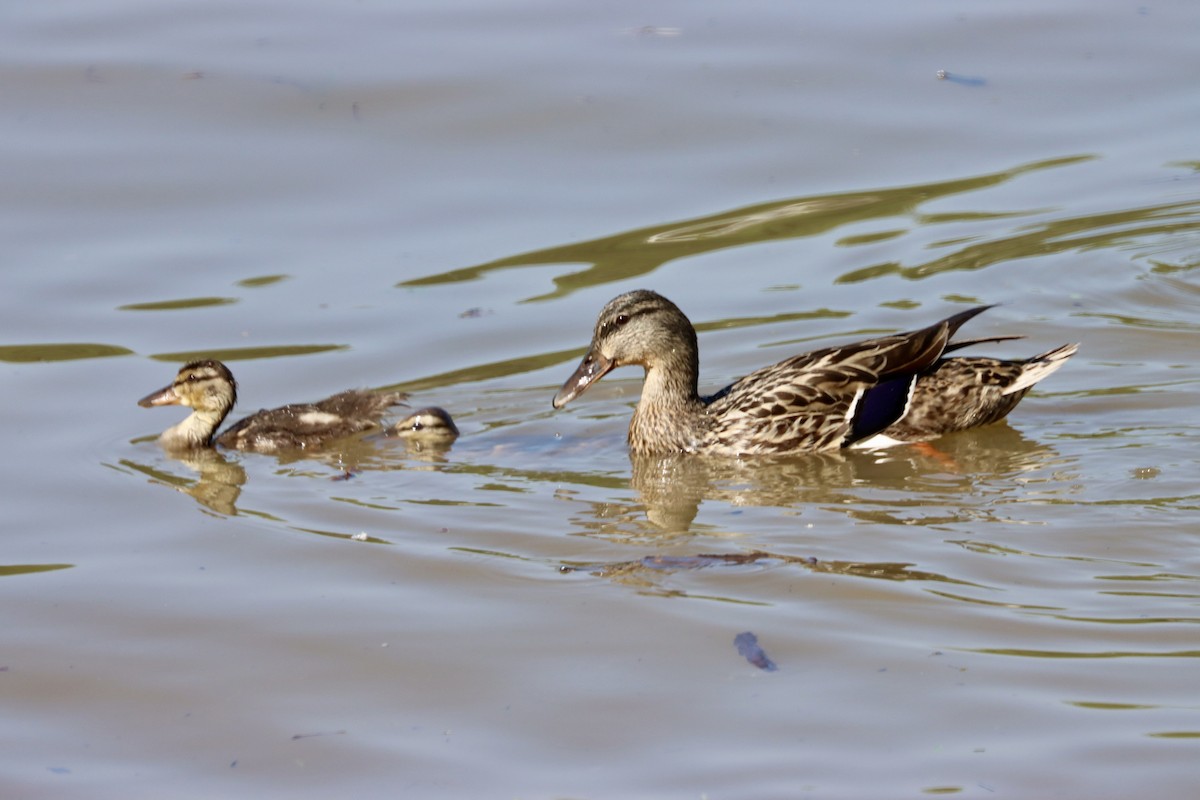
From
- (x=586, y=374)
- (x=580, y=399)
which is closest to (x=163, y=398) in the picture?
(x=586, y=374)

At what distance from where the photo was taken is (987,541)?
22.3 ft

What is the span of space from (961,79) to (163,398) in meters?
6.78

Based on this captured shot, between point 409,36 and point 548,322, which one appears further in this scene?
point 409,36

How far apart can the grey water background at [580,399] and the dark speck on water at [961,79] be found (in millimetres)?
30

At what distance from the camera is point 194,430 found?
8.93m

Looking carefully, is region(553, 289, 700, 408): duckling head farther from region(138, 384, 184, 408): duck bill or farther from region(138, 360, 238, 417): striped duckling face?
region(138, 384, 184, 408): duck bill

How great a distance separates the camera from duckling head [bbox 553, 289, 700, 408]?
8.88 metres

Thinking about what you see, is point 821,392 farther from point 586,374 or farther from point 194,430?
point 194,430

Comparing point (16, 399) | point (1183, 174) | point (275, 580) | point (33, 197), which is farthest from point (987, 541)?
point (33, 197)

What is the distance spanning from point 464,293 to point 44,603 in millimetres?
4217

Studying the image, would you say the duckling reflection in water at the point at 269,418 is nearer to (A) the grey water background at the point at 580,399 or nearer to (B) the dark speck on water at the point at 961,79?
(A) the grey water background at the point at 580,399

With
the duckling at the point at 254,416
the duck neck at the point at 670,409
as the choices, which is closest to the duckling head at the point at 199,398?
the duckling at the point at 254,416

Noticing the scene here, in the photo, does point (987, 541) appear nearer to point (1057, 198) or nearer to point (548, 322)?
point (548, 322)

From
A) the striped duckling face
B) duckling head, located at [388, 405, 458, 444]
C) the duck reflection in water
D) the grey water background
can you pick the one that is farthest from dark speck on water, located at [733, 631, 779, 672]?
the striped duckling face
